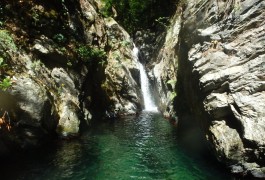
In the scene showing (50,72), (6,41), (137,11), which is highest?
(137,11)

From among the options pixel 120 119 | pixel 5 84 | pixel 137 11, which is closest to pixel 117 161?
pixel 5 84

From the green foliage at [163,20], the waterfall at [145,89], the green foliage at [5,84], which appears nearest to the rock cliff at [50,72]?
the green foliage at [5,84]

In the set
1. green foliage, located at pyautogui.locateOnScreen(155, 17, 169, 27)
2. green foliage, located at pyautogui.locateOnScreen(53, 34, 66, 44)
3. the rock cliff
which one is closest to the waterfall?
green foliage, located at pyautogui.locateOnScreen(155, 17, 169, 27)

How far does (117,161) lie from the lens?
14.2 meters

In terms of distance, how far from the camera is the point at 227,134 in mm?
11977

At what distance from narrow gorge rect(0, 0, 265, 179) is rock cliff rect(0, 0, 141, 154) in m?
0.07

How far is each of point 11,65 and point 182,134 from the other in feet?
40.0

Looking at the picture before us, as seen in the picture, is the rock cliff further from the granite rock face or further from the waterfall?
the granite rock face

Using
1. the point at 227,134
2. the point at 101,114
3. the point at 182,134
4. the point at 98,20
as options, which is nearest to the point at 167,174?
the point at 227,134

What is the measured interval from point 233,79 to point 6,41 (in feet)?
40.0

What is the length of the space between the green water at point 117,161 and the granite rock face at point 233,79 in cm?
153

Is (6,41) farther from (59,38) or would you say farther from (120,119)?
(120,119)

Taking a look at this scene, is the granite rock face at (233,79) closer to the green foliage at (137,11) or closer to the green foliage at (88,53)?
the green foliage at (88,53)

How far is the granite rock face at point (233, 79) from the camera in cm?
1100
